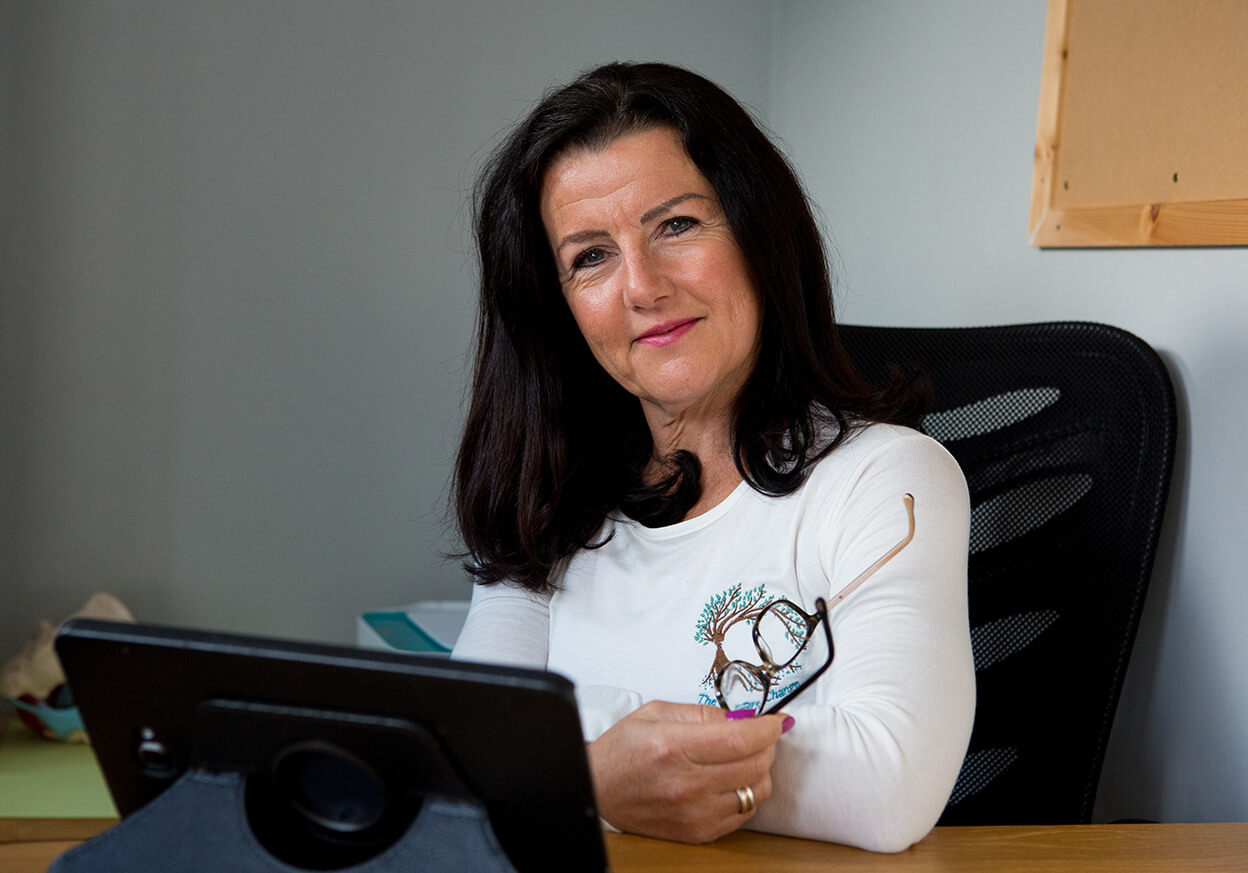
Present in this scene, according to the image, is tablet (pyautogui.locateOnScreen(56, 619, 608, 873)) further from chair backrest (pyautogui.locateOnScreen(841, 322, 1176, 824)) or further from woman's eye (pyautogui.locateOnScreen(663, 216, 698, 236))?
chair backrest (pyautogui.locateOnScreen(841, 322, 1176, 824))

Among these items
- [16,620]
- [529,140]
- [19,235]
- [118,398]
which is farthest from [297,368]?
[529,140]

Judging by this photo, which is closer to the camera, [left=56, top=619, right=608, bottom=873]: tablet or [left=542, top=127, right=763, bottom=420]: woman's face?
[left=56, top=619, right=608, bottom=873]: tablet

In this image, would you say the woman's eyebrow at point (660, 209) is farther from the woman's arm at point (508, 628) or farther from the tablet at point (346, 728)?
the tablet at point (346, 728)

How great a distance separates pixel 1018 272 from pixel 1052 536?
524 mm

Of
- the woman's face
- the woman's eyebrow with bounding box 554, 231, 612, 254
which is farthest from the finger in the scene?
the woman's eyebrow with bounding box 554, 231, 612, 254

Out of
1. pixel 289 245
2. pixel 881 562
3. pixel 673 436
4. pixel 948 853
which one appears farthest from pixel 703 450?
pixel 289 245

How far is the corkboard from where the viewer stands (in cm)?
132

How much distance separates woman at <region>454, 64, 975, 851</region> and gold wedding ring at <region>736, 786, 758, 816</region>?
101 millimetres

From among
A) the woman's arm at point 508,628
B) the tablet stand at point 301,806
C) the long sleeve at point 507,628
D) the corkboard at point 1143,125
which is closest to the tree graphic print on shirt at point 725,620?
the long sleeve at point 507,628

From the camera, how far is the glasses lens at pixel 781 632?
1.09m

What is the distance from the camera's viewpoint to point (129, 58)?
2.44 metres

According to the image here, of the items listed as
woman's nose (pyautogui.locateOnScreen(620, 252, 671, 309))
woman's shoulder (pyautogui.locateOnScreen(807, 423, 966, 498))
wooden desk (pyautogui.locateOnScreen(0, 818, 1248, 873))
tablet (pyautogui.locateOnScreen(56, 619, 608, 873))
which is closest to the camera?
tablet (pyautogui.locateOnScreen(56, 619, 608, 873))

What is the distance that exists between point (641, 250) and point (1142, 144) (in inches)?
28.0

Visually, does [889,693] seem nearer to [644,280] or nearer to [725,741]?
[725,741]
